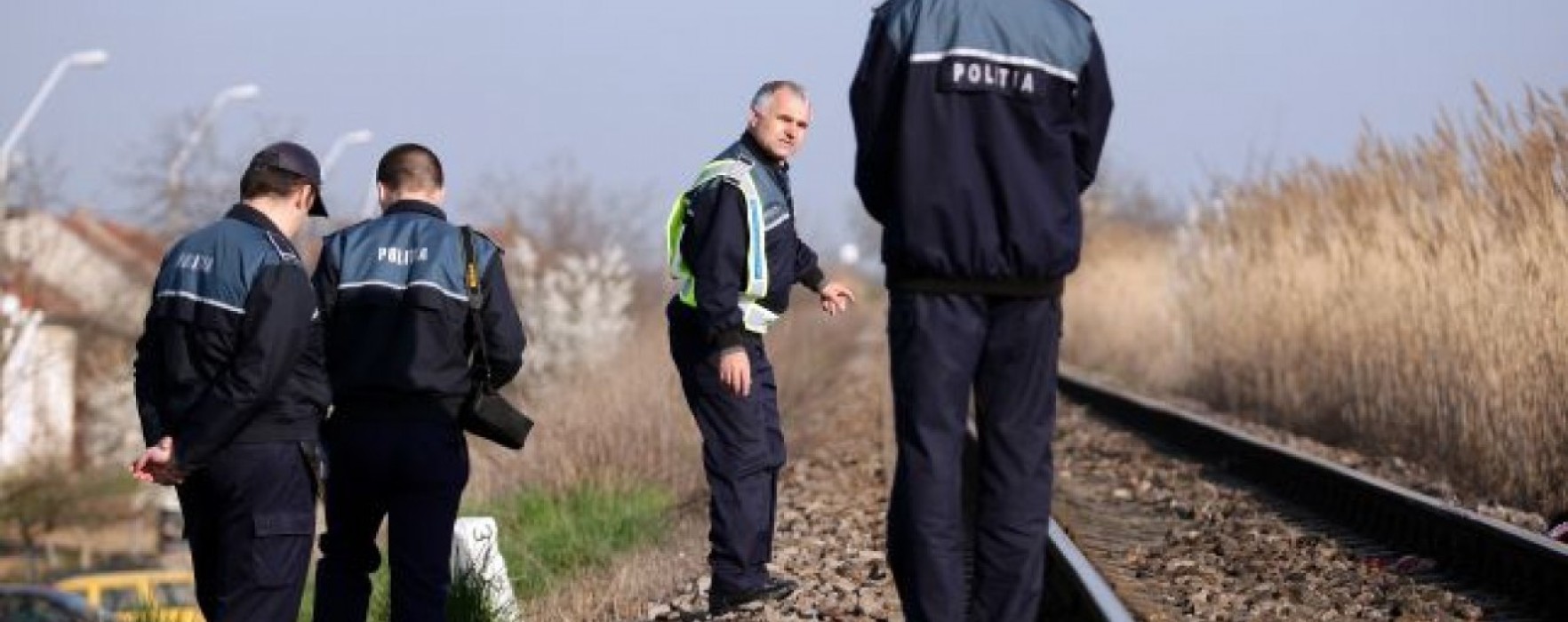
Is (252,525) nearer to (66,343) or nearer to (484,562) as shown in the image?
(484,562)

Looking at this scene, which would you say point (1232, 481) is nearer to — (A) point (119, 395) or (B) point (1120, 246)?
(B) point (1120, 246)

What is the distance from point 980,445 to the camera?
19.7ft

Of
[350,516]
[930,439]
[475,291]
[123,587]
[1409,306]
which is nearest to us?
[930,439]

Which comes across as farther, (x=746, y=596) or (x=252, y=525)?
(x=746, y=596)

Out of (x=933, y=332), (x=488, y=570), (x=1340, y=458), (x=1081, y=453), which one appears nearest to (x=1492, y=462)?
(x=1340, y=458)

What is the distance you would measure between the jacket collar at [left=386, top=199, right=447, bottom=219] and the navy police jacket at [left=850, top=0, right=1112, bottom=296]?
5.40 ft

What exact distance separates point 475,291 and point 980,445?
162 cm

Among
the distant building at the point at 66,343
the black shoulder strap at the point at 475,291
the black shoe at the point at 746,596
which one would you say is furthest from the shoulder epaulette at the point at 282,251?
the distant building at the point at 66,343

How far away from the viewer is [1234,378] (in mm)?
22734

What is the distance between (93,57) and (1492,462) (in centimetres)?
2191

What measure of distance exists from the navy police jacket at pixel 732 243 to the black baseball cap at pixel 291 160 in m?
1.46

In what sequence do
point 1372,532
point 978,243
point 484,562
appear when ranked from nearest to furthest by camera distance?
point 978,243, point 484,562, point 1372,532

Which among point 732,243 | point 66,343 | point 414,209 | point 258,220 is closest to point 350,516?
point 414,209

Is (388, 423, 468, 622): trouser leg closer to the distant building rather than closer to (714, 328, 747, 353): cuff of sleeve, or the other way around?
(714, 328, 747, 353): cuff of sleeve
